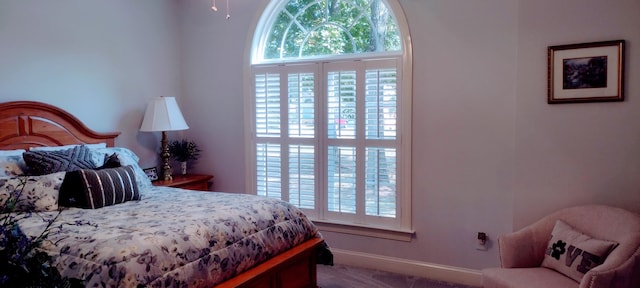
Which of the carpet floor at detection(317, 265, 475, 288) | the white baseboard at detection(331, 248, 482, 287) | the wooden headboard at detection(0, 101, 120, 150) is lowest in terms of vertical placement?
the carpet floor at detection(317, 265, 475, 288)

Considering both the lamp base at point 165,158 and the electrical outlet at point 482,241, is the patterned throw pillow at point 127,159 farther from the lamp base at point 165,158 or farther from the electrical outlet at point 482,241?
the electrical outlet at point 482,241

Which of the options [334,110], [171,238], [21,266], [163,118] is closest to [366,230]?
[334,110]

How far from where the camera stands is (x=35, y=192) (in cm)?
260

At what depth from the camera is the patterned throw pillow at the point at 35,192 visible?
8.34 ft

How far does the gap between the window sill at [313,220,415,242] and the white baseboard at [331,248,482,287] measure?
183 mm

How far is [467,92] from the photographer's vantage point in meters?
3.27

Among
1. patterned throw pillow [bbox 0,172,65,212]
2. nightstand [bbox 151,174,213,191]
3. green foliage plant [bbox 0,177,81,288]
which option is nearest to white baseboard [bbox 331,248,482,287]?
nightstand [bbox 151,174,213,191]

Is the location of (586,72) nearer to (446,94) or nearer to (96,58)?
(446,94)

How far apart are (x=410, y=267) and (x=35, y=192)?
274 cm

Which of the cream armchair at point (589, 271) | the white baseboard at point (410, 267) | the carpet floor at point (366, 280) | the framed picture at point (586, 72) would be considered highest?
the framed picture at point (586, 72)

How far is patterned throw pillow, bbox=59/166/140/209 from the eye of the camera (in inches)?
106

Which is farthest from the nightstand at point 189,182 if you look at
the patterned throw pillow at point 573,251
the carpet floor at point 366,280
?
the patterned throw pillow at point 573,251

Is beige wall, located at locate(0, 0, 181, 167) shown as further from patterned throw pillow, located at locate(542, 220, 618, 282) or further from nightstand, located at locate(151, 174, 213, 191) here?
patterned throw pillow, located at locate(542, 220, 618, 282)

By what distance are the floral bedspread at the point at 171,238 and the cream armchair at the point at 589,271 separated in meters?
1.27
